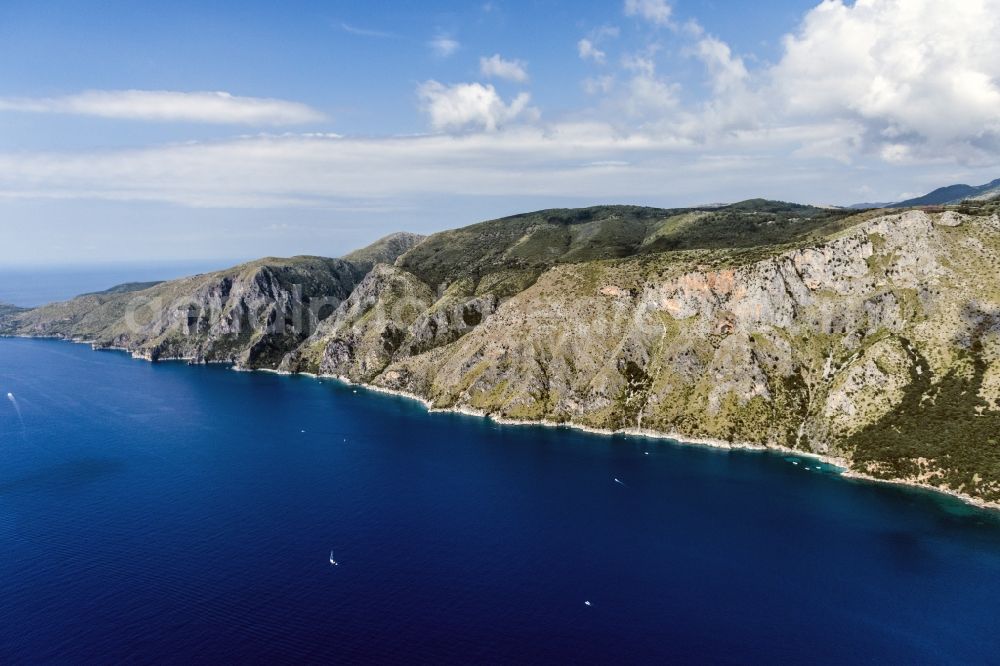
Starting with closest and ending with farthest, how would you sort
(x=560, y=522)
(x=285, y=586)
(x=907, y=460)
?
1. (x=285, y=586)
2. (x=560, y=522)
3. (x=907, y=460)

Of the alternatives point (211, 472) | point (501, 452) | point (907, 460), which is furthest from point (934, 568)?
point (211, 472)

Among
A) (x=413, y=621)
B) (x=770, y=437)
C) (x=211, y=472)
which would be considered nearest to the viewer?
(x=413, y=621)

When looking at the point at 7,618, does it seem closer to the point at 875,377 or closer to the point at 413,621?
the point at 413,621

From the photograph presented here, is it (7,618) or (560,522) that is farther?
(560,522)

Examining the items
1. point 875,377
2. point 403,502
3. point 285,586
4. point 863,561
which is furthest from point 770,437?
point 285,586

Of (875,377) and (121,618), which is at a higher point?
(875,377)

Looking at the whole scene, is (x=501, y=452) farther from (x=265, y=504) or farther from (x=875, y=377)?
(x=875, y=377)
